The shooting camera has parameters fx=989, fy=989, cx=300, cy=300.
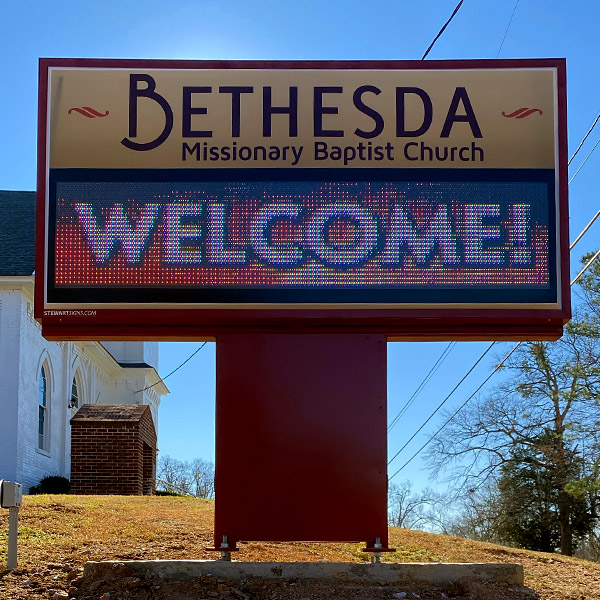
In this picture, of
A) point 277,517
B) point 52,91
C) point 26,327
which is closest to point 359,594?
point 277,517

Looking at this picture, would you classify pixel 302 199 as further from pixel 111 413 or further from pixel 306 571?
pixel 111 413

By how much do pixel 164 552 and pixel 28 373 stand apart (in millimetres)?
15718

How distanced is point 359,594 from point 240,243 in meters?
3.00

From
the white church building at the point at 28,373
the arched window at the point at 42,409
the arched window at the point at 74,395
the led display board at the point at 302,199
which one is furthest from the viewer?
the arched window at the point at 74,395

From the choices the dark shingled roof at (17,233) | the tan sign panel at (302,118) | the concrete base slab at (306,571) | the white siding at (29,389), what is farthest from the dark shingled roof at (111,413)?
the tan sign panel at (302,118)

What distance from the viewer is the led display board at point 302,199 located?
26.7 ft

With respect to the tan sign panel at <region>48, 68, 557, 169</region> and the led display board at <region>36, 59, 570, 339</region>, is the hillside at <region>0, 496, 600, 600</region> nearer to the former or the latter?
the led display board at <region>36, 59, 570, 339</region>

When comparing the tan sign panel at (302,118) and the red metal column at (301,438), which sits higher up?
the tan sign panel at (302,118)

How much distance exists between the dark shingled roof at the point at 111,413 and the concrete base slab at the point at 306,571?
10.2m

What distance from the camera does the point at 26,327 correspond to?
949 inches

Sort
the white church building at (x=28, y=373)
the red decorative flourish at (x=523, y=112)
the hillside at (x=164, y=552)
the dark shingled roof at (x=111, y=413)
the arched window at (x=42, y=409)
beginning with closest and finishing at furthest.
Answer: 1. the hillside at (x=164, y=552)
2. the red decorative flourish at (x=523, y=112)
3. the dark shingled roof at (x=111, y=413)
4. the white church building at (x=28, y=373)
5. the arched window at (x=42, y=409)

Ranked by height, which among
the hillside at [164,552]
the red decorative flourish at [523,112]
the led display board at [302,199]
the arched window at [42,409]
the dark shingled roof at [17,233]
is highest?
the dark shingled roof at [17,233]

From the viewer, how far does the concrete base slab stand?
26.7 ft

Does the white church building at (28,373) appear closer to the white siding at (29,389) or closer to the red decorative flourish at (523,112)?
the white siding at (29,389)
